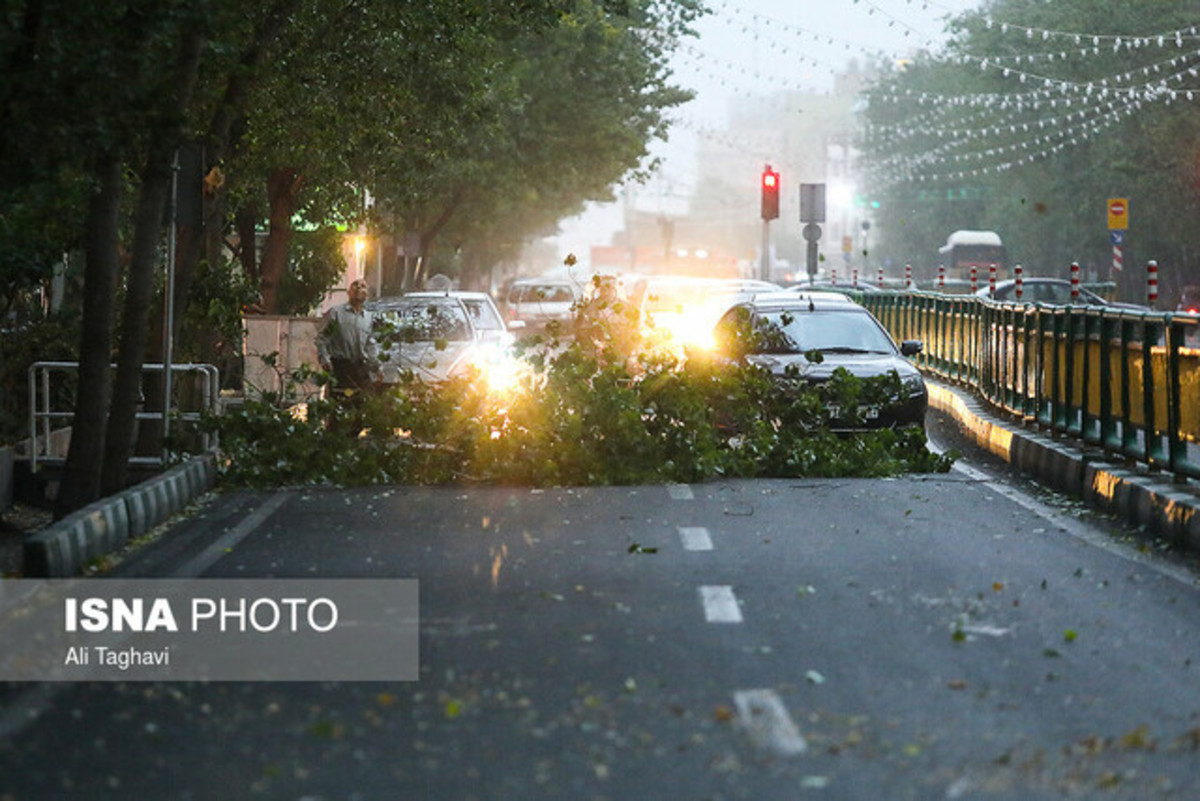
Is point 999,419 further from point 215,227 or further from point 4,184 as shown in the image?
point 4,184

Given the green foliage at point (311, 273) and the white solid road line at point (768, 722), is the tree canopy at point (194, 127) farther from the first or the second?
the white solid road line at point (768, 722)

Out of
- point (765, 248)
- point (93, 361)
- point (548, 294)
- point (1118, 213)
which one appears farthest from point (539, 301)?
point (93, 361)

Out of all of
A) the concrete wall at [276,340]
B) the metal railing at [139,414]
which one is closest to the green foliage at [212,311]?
the concrete wall at [276,340]

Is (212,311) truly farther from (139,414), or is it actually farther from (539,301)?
(539,301)

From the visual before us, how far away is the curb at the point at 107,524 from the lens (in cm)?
1121

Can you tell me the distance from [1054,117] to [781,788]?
73.0 m

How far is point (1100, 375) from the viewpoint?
54.7 ft

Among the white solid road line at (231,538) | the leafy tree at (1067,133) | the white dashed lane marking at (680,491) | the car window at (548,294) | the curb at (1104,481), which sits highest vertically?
the leafy tree at (1067,133)

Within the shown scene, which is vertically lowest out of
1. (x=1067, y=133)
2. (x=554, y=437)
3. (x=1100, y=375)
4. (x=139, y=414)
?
(x=554, y=437)

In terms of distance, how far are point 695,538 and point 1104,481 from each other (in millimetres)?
3548

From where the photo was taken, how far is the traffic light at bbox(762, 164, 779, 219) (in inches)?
1657

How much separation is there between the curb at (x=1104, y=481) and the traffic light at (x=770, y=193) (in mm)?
20673

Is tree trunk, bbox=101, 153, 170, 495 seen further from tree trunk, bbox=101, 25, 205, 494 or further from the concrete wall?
the concrete wall

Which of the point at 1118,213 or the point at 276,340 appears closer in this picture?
the point at 276,340
